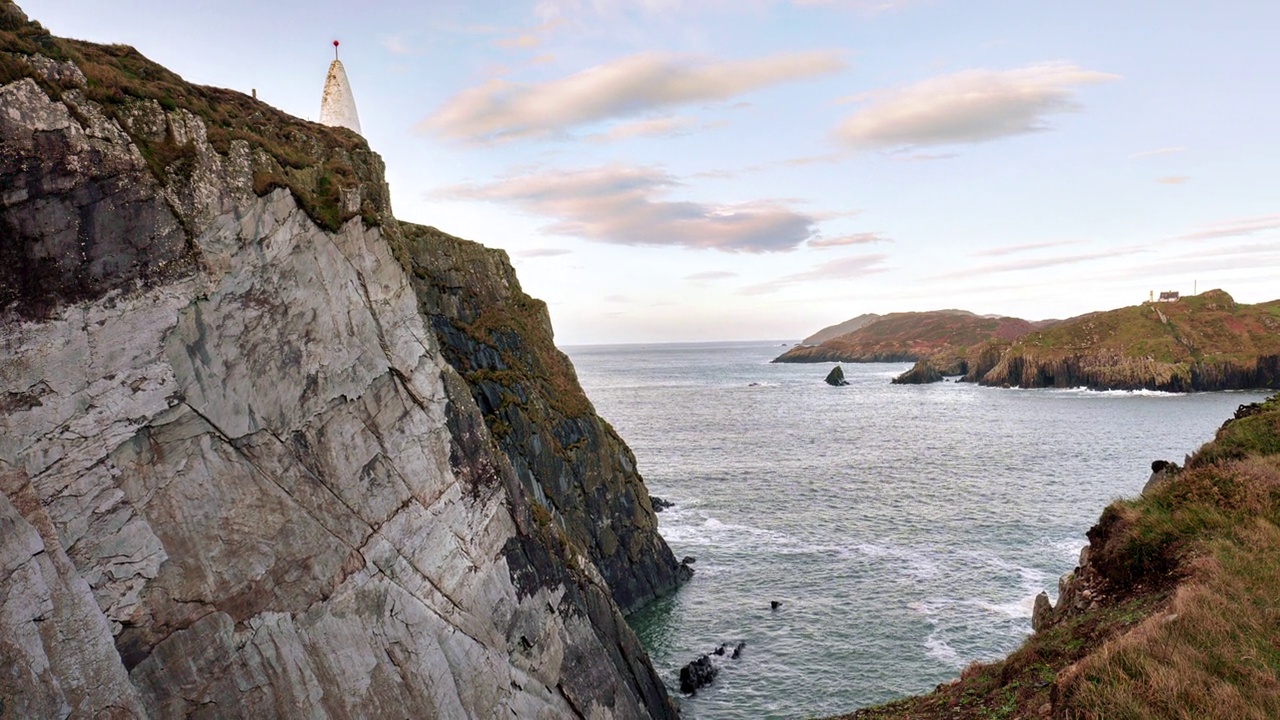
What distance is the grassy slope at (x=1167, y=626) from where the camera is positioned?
12375 mm

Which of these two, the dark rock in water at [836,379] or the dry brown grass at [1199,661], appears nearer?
the dry brown grass at [1199,661]

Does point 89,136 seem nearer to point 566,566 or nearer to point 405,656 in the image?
point 405,656

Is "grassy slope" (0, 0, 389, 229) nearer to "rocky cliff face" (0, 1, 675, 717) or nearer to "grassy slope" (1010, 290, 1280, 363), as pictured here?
"rocky cliff face" (0, 1, 675, 717)

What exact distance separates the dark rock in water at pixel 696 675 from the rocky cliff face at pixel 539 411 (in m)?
8.95

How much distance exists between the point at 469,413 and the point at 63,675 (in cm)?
1137

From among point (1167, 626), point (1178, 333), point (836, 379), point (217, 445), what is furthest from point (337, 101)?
point (1178, 333)

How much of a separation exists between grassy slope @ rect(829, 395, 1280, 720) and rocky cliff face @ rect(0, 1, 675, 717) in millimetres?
14104

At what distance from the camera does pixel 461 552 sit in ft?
67.4

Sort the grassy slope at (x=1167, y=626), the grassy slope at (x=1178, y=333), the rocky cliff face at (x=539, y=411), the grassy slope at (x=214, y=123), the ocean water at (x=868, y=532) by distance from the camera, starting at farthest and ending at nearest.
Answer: the grassy slope at (x=1178, y=333), the rocky cliff face at (x=539, y=411), the ocean water at (x=868, y=532), the grassy slope at (x=214, y=123), the grassy slope at (x=1167, y=626)

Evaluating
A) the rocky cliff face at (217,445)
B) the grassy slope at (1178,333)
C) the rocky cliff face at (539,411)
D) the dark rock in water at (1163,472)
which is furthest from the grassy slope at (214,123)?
the grassy slope at (1178,333)

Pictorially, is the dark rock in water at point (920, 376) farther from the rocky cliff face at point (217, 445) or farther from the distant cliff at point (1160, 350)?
the rocky cliff face at point (217, 445)

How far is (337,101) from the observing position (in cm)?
2402

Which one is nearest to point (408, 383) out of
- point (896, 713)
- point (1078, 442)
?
point (896, 713)

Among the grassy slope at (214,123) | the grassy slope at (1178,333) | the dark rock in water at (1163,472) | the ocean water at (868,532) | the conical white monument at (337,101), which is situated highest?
the conical white monument at (337,101)
